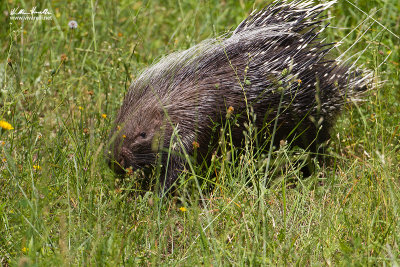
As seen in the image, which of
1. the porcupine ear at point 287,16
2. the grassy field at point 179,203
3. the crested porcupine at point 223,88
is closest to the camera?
the grassy field at point 179,203

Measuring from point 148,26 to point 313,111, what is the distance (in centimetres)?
255

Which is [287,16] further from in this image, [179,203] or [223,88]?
[179,203]

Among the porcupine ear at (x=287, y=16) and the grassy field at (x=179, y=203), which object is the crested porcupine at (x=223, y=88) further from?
the grassy field at (x=179, y=203)

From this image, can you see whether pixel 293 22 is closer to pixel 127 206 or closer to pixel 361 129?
pixel 361 129

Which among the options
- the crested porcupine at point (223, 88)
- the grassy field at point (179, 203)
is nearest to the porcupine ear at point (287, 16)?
the crested porcupine at point (223, 88)

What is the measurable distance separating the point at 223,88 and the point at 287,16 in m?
0.77

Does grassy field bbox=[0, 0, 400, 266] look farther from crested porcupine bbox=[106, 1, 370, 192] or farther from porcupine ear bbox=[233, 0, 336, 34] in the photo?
porcupine ear bbox=[233, 0, 336, 34]

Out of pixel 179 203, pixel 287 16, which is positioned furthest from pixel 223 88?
pixel 179 203

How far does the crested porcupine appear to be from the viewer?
3672 mm

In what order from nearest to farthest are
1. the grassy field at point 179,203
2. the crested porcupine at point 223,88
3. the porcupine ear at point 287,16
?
the grassy field at point 179,203 → the crested porcupine at point 223,88 → the porcupine ear at point 287,16

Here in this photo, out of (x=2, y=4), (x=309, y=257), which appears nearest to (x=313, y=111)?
(x=309, y=257)

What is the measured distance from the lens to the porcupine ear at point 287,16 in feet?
12.8

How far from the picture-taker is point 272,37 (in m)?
3.83

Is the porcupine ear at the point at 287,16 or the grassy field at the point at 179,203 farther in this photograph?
the porcupine ear at the point at 287,16
